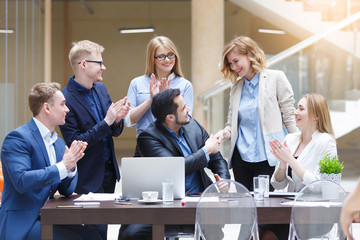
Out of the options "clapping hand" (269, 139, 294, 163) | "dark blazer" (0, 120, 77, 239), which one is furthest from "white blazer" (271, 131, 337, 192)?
"dark blazer" (0, 120, 77, 239)

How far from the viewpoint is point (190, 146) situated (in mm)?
3752

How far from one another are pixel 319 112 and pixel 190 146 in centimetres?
87

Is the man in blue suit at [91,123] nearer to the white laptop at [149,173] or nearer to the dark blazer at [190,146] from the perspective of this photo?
the dark blazer at [190,146]

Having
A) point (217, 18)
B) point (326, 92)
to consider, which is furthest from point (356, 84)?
point (217, 18)

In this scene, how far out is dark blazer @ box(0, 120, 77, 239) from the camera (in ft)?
9.85

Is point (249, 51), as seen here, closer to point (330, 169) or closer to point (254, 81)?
point (254, 81)

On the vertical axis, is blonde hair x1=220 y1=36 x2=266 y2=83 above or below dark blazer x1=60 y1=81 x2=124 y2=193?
above

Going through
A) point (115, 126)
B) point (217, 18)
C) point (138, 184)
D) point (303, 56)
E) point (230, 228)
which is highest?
point (217, 18)

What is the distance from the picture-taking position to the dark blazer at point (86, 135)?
3.83 metres

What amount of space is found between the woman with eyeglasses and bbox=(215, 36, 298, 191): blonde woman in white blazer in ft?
1.13

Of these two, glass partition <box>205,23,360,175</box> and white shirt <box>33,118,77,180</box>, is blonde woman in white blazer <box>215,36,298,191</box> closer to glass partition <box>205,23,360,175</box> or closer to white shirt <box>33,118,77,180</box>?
white shirt <box>33,118,77,180</box>

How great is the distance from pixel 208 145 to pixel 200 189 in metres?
0.34

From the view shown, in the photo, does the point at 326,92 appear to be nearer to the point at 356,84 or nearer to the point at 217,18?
the point at 356,84

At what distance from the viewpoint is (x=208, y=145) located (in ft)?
11.9
